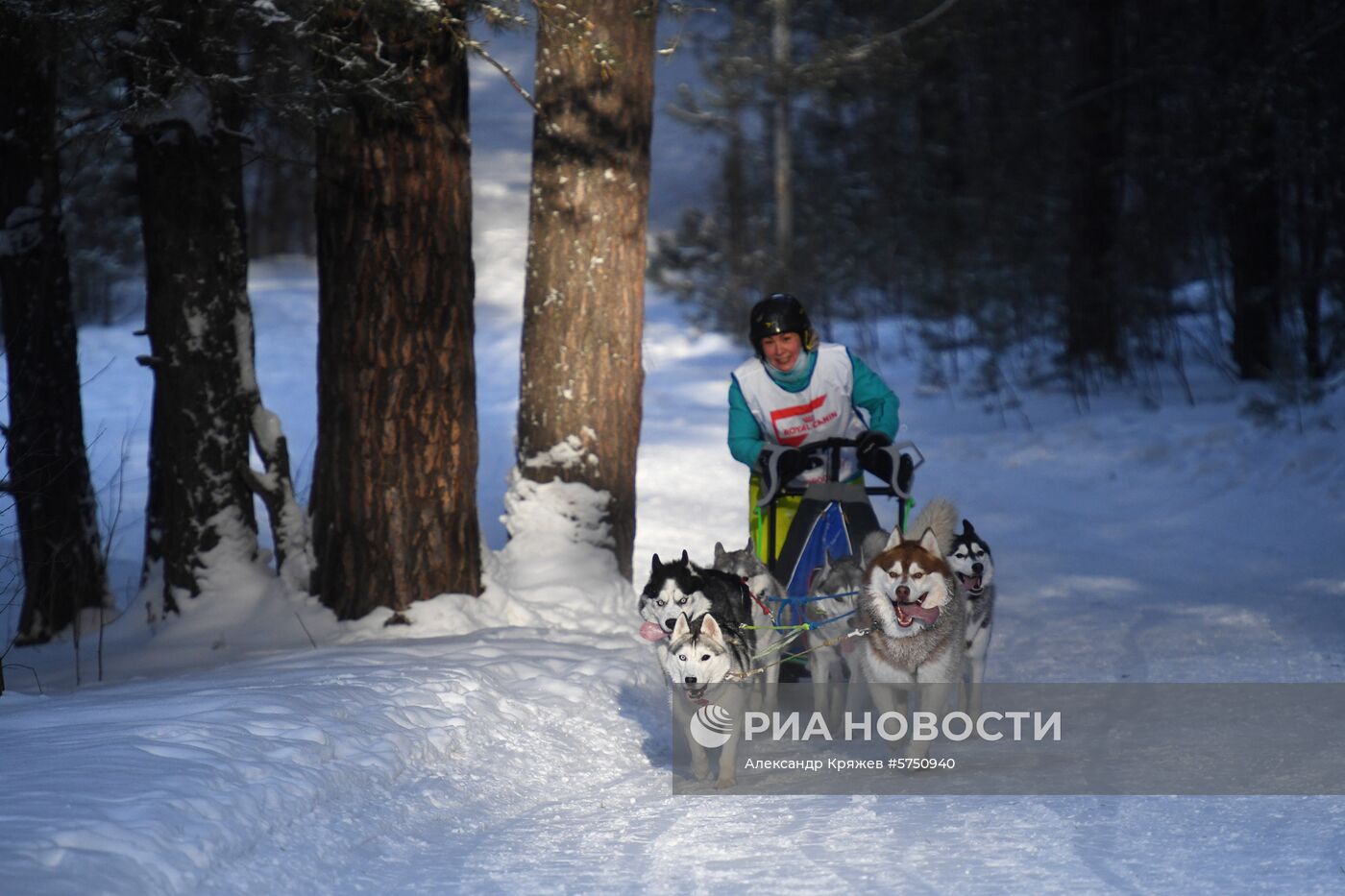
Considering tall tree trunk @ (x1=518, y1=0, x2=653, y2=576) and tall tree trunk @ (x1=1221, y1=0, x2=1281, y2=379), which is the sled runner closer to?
tall tree trunk @ (x1=518, y1=0, x2=653, y2=576)

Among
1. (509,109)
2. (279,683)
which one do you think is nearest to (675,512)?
(279,683)

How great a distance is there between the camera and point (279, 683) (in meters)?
5.89

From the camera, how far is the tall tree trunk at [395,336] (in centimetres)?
728

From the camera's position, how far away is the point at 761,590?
628 cm

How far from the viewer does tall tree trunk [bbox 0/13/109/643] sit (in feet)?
27.8

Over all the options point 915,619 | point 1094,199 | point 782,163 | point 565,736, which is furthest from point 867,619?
point 782,163

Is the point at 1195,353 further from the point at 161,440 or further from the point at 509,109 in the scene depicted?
the point at 509,109

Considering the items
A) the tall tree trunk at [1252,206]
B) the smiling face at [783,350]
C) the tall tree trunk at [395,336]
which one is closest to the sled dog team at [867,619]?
the smiling face at [783,350]

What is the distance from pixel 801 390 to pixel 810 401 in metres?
0.07

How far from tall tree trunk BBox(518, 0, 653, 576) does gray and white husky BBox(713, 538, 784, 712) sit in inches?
88.6

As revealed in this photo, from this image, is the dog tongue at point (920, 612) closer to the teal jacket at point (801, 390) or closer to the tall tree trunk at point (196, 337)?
the teal jacket at point (801, 390)

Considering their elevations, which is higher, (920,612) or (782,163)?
(782,163)

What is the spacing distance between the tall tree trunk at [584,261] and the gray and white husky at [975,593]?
2901mm

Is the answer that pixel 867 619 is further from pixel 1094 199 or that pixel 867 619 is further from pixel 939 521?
pixel 1094 199
